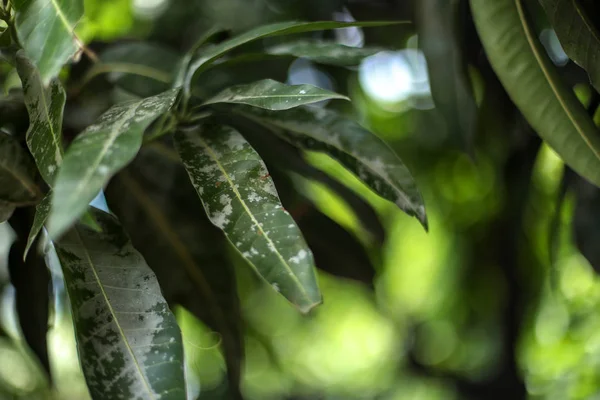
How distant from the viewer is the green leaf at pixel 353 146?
1.58ft

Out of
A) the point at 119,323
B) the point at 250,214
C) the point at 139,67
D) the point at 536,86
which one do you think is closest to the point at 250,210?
the point at 250,214

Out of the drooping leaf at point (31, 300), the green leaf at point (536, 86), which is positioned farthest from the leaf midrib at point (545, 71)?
the drooping leaf at point (31, 300)

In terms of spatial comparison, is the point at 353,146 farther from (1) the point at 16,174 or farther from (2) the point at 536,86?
(1) the point at 16,174

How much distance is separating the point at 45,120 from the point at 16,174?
0.10 metres

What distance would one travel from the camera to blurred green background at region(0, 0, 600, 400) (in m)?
0.83

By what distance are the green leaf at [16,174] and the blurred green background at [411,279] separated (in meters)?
0.26

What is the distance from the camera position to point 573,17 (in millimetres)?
428

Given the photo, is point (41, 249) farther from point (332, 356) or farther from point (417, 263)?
point (332, 356)

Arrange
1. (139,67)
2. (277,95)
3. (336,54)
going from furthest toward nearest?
(139,67), (336,54), (277,95)

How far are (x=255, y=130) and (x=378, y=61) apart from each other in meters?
0.54

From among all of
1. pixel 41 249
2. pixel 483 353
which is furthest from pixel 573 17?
pixel 483 353

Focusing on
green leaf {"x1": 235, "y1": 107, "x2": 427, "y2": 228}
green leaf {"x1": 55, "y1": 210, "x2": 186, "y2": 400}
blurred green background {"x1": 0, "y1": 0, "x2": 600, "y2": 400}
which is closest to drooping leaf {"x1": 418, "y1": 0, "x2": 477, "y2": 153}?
blurred green background {"x1": 0, "y1": 0, "x2": 600, "y2": 400}

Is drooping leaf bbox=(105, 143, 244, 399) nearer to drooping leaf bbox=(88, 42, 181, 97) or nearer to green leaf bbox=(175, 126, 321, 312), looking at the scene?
drooping leaf bbox=(88, 42, 181, 97)

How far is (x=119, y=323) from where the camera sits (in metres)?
0.39
